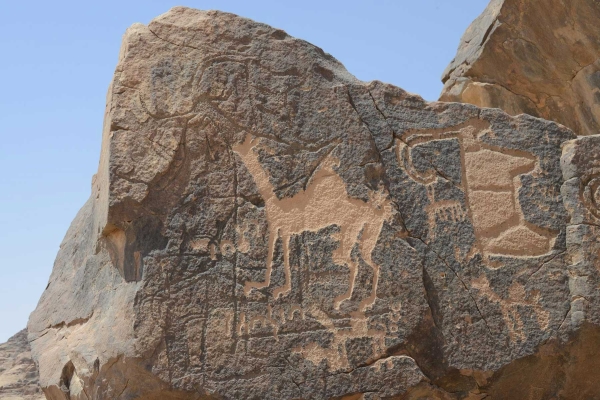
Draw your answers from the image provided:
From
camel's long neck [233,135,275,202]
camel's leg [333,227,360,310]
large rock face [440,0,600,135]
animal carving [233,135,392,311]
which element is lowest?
camel's leg [333,227,360,310]

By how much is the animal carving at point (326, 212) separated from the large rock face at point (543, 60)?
284 cm

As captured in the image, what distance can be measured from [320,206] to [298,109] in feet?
1.62

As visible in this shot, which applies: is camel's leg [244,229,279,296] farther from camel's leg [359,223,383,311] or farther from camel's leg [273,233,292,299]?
camel's leg [359,223,383,311]

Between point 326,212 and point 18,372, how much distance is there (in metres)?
4.23

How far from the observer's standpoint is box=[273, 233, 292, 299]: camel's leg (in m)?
→ 3.73

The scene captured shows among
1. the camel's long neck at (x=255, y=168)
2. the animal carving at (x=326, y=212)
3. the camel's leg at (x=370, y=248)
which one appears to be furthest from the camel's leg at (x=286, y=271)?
the camel's leg at (x=370, y=248)

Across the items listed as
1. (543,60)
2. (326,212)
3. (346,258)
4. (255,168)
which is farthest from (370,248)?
(543,60)

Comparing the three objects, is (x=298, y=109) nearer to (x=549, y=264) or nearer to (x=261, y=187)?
(x=261, y=187)

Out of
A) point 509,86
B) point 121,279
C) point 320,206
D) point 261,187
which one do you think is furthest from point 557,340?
point 509,86

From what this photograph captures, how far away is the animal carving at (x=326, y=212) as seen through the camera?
3807 millimetres

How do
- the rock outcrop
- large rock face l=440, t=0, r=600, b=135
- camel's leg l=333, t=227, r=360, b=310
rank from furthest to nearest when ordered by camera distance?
1. the rock outcrop
2. large rock face l=440, t=0, r=600, b=135
3. camel's leg l=333, t=227, r=360, b=310

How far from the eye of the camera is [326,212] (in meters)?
3.86

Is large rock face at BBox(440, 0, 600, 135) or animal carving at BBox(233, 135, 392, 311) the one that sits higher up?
large rock face at BBox(440, 0, 600, 135)

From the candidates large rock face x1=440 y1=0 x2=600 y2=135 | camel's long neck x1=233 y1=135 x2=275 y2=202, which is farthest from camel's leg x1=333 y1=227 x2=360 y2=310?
large rock face x1=440 y1=0 x2=600 y2=135
